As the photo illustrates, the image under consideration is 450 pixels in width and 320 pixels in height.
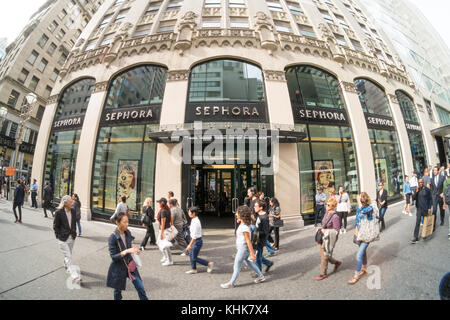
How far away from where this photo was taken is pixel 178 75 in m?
9.45

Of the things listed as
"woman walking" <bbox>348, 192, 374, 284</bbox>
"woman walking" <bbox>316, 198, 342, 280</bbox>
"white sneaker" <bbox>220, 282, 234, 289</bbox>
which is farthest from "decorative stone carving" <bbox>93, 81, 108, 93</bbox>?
"woman walking" <bbox>348, 192, 374, 284</bbox>

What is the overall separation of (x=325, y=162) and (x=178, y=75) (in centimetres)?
968

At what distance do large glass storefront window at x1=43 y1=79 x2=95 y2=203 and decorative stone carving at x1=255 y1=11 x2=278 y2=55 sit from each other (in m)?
10.9

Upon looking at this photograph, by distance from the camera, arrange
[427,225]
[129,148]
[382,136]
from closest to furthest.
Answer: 1. [427,225]
2. [129,148]
3. [382,136]

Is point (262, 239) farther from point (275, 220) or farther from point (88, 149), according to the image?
point (88, 149)

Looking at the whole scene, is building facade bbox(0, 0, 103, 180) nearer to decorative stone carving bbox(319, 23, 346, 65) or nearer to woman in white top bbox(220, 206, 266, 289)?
woman in white top bbox(220, 206, 266, 289)

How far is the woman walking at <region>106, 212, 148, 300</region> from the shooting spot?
2579mm

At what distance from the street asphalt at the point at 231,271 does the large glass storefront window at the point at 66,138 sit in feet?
13.0

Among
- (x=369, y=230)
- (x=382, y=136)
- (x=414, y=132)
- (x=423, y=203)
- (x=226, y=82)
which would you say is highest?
(x=226, y=82)

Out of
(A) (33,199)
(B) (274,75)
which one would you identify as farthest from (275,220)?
(A) (33,199)

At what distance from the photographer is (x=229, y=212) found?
11.5m

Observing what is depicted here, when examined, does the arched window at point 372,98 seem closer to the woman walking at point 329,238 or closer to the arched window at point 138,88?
the woman walking at point 329,238

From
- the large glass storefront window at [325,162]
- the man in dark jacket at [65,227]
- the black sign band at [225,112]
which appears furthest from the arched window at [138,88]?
the large glass storefront window at [325,162]

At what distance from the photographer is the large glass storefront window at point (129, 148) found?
28.6ft
